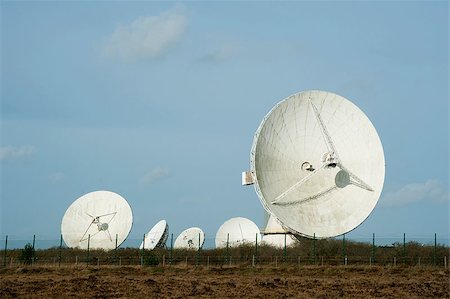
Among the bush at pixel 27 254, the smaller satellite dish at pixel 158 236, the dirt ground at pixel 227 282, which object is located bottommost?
the dirt ground at pixel 227 282

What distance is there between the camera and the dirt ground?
25.0m

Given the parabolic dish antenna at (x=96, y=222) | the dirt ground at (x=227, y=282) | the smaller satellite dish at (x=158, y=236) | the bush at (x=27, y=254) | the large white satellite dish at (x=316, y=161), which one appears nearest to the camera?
the dirt ground at (x=227, y=282)

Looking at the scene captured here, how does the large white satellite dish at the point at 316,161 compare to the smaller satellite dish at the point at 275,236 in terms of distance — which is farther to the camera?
the smaller satellite dish at the point at 275,236

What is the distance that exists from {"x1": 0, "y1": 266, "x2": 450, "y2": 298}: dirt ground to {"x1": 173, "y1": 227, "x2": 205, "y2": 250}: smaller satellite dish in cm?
2787

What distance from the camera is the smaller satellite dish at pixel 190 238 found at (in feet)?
219

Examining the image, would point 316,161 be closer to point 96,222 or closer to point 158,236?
point 96,222

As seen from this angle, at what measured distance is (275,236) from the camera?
49281 millimetres

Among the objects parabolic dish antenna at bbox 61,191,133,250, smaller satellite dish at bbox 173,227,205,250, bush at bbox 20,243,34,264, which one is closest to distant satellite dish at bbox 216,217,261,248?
smaller satellite dish at bbox 173,227,205,250

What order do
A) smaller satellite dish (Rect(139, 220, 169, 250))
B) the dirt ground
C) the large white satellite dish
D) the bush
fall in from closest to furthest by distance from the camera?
the dirt ground, the large white satellite dish, the bush, smaller satellite dish (Rect(139, 220, 169, 250))

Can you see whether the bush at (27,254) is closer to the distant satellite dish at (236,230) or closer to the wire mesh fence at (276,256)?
the wire mesh fence at (276,256)

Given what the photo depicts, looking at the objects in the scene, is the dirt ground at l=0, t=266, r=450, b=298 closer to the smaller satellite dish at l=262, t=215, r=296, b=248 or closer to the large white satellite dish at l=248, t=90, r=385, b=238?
the large white satellite dish at l=248, t=90, r=385, b=238

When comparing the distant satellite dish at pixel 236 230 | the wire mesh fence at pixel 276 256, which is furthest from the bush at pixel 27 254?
the distant satellite dish at pixel 236 230

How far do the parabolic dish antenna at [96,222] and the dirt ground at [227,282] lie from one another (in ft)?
47.7

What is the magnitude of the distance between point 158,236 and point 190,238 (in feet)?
30.6
